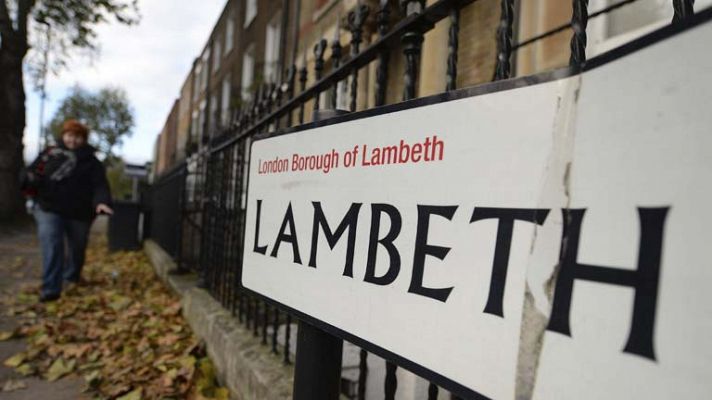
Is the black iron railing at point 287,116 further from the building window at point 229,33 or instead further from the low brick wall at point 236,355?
the building window at point 229,33

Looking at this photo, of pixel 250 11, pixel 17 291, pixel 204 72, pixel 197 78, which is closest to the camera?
pixel 17 291

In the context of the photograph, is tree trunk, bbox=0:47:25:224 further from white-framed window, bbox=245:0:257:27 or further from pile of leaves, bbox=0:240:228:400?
pile of leaves, bbox=0:240:228:400

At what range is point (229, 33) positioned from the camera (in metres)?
19.3

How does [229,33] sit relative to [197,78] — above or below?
above

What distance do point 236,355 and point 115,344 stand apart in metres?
1.49

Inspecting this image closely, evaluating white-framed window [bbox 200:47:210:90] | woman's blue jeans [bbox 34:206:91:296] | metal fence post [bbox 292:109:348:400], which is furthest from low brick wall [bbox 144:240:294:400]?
white-framed window [bbox 200:47:210:90]

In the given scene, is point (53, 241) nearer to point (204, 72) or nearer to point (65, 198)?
point (65, 198)

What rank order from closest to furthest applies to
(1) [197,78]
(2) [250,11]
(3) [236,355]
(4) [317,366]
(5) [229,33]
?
(4) [317,366] → (3) [236,355] → (2) [250,11] → (5) [229,33] → (1) [197,78]

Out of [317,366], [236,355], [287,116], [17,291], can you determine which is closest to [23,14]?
[17,291]

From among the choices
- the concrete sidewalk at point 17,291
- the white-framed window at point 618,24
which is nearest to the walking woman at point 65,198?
the concrete sidewalk at point 17,291

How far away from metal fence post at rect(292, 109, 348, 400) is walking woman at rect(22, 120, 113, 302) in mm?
4186

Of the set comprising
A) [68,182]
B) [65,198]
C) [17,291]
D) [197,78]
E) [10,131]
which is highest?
[197,78]

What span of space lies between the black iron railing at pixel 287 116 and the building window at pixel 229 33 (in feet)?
48.0

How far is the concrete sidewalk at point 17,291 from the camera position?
2.48m
